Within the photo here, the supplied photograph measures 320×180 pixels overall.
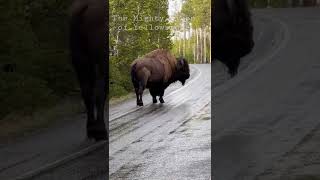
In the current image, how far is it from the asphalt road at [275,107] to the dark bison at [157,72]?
1.68ft

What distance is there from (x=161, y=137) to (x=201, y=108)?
0.73m

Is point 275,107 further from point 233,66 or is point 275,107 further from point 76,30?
point 76,30

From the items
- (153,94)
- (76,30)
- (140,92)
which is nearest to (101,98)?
(140,92)

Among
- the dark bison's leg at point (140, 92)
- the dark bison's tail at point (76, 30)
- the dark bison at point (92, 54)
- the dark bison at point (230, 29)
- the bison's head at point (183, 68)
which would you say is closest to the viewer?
the dark bison at point (230, 29)

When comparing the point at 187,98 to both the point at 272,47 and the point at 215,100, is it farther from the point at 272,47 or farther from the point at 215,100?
the point at 272,47

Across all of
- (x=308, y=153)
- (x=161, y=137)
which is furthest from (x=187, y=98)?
(x=308, y=153)

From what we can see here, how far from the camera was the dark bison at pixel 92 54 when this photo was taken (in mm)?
6191

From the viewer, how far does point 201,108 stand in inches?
260

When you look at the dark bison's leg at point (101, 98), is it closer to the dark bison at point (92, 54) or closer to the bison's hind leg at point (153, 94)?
the dark bison at point (92, 54)

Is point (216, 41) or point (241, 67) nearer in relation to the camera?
point (216, 41)

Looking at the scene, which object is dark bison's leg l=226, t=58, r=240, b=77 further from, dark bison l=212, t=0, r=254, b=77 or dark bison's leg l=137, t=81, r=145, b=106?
dark bison's leg l=137, t=81, r=145, b=106

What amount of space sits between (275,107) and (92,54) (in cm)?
280

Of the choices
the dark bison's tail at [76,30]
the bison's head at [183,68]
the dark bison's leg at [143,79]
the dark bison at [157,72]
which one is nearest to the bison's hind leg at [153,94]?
the dark bison at [157,72]

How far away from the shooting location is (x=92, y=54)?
20.8ft
